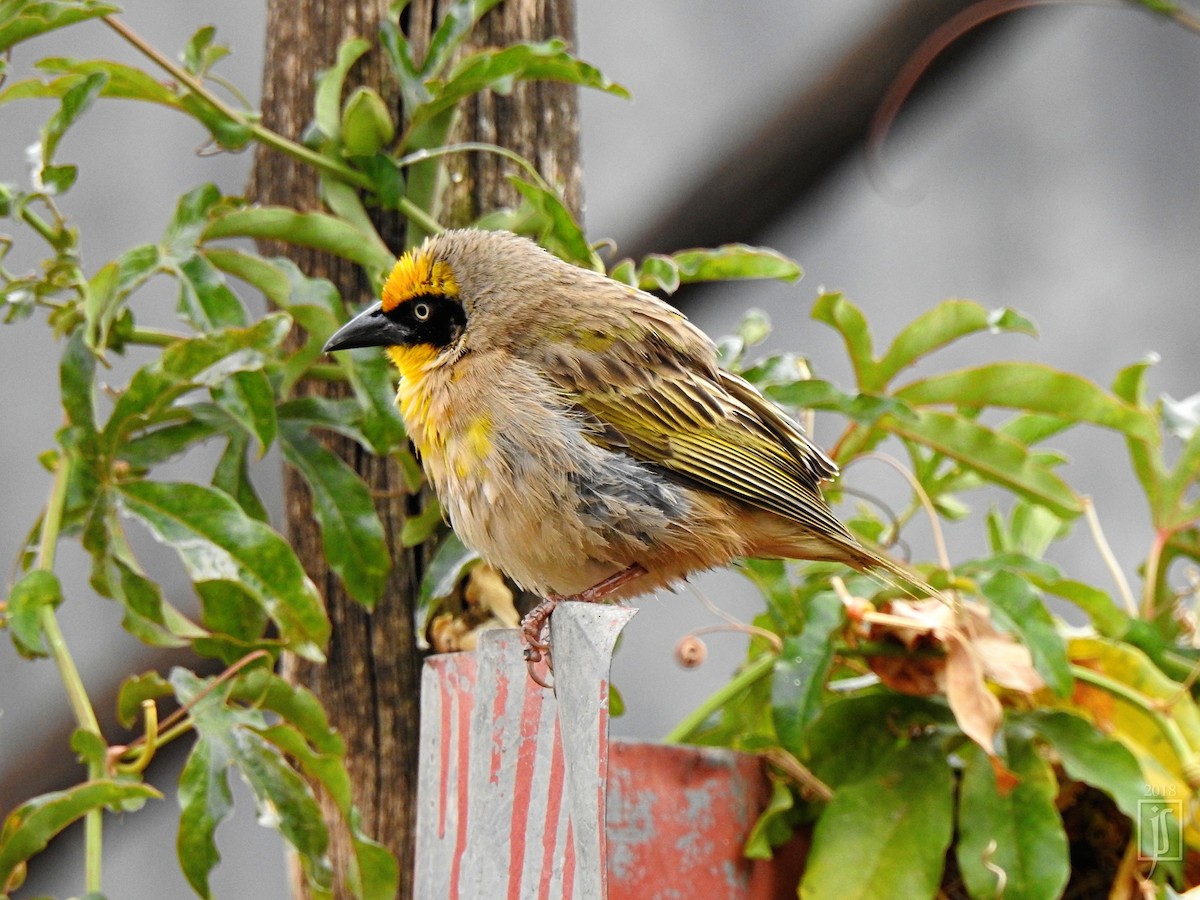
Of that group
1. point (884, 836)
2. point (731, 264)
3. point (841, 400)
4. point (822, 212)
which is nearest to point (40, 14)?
point (731, 264)

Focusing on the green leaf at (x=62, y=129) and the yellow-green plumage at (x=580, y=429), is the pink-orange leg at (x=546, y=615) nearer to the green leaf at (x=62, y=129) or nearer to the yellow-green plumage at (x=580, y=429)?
the yellow-green plumage at (x=580, y=429)

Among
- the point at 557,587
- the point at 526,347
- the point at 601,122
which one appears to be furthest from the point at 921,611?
the point at 601,122

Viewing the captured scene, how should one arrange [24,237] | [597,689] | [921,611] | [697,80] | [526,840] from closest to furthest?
[597,689]
[526,840]
[921,611]
[24,237]
[697,80]

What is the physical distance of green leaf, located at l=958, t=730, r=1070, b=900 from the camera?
2.37 m

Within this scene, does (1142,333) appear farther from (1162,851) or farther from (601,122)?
(1162,851)

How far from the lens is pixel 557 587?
230 cm

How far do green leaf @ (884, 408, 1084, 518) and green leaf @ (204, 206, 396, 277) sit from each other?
0.99 meters

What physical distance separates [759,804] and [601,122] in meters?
2.83

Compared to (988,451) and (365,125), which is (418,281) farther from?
(988,451)

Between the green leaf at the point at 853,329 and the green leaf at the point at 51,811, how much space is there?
4.73 ft

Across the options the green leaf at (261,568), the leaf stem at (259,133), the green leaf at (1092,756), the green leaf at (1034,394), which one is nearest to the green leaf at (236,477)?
the green leaf at (261,568)

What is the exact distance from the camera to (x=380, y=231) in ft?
8.87

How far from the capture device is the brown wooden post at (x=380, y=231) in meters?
2.62

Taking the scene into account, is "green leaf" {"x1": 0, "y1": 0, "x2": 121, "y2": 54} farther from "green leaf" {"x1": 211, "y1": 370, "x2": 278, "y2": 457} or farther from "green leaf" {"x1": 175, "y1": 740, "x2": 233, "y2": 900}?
"green leaf" {"x1": 175, "y1": 740, "x2": 233, "y2": 900}
